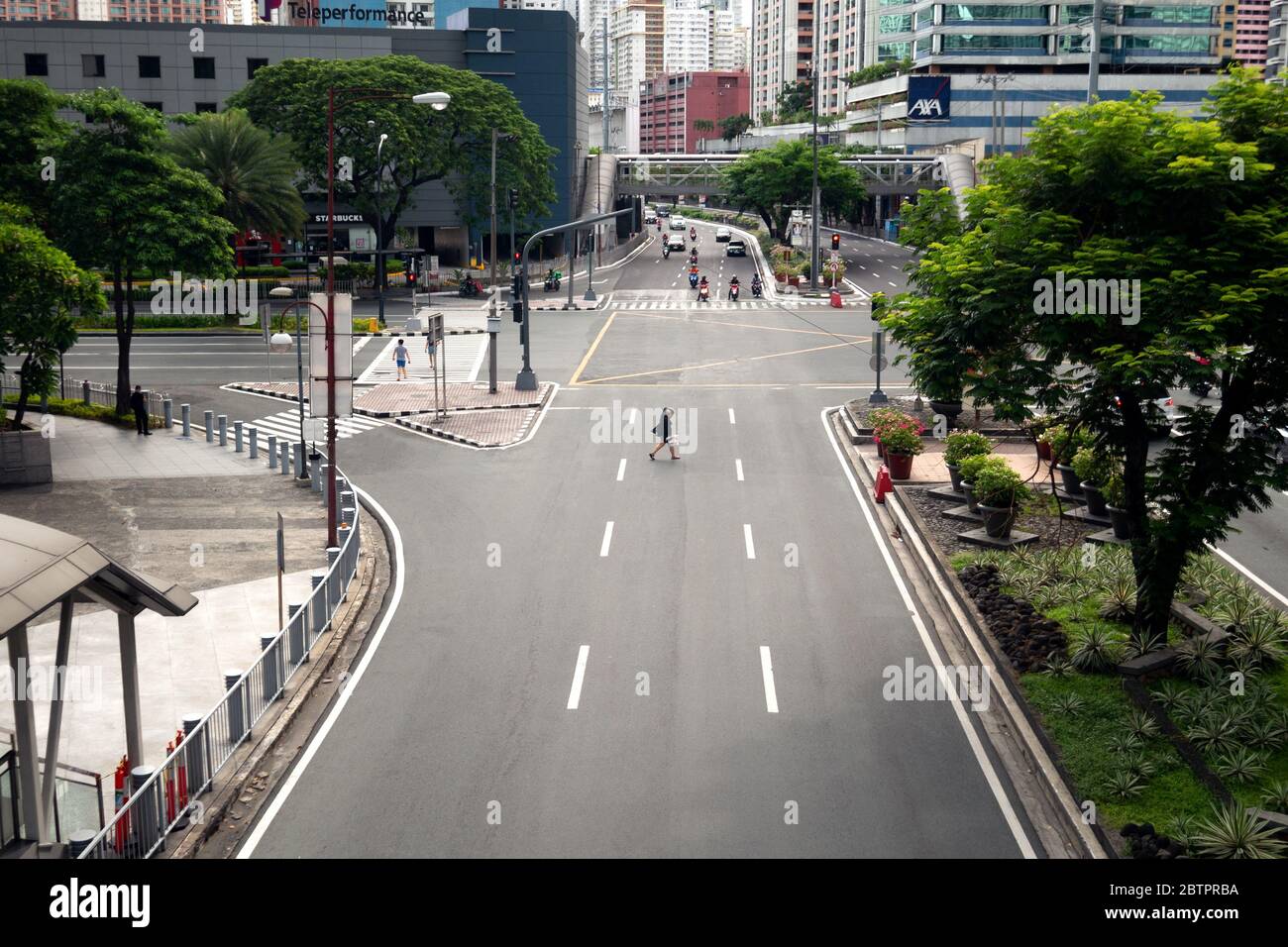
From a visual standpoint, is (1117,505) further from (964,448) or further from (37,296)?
(37,296)

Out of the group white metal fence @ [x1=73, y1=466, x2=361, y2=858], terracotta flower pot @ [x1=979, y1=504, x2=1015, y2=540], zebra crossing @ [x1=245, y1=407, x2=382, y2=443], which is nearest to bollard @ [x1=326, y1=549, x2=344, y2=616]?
white metal fence @ [x1=73, y1=466, x2=361, y2=858]

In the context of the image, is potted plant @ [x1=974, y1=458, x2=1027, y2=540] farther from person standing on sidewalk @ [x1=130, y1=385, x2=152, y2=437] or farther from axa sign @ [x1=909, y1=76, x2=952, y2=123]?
axa sign @ [x1=909, y1=76, x2=952, y2=123]

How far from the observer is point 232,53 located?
91.3 m

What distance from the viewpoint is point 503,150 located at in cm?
8425

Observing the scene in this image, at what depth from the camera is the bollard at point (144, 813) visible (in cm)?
1346

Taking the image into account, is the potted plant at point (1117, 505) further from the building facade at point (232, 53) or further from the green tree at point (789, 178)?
the green tree at point (789, 178)

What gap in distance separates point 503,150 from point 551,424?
47.3 m

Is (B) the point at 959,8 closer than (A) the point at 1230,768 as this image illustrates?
No

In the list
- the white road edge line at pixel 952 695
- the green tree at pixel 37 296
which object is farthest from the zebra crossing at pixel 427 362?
the white road edge line at pixel 952 695

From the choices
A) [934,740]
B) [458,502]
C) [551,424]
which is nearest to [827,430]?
[551,424]

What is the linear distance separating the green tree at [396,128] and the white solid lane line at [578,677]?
5669 centimetres
